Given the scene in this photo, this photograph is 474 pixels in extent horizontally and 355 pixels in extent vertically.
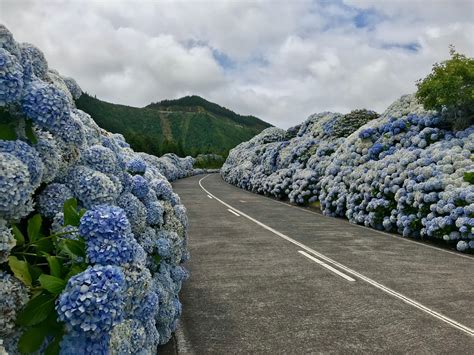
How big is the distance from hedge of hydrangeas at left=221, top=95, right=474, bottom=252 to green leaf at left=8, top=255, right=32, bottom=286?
10332 mm

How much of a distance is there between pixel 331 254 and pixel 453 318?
3.99m

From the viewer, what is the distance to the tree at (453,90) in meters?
14.1

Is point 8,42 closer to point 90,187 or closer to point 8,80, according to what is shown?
point 8,80

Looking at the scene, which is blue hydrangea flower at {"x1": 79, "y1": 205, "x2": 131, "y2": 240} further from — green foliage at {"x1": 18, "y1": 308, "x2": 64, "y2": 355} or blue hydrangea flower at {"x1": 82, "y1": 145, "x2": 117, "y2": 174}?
blue hydrangea flower at {"x1": 82, "y1": 145, "x2": 117, "y2": 174}

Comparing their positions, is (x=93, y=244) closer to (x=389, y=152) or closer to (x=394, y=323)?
(x=394, y=323)

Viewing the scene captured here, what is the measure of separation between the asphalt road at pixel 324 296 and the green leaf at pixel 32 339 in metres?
2.84

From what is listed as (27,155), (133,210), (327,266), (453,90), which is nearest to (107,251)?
(27,155)

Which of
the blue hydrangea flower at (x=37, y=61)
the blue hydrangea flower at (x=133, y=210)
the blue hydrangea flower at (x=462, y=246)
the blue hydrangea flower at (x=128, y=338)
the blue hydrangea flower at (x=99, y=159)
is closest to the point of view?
the blue hydrangea flower at (x=128, y=338)

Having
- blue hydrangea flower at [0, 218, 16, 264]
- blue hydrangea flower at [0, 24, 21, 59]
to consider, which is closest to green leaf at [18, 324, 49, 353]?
blue hydrangea flower at [0, 218, 16, 264]

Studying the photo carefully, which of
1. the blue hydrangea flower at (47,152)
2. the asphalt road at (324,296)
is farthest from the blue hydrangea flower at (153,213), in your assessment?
the blue hydrangea flower at (47,152)

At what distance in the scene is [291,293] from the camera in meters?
7.04

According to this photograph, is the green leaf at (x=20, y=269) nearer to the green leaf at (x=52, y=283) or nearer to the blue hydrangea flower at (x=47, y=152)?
the green leaf at (x=52, y=283)

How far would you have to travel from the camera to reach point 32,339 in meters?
2.40

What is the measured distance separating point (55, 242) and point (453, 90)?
14538 mm
